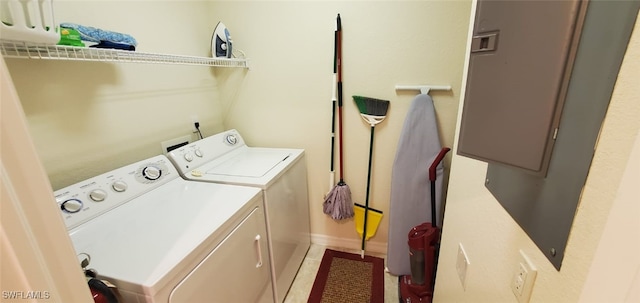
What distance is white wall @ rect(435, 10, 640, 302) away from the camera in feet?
1.10

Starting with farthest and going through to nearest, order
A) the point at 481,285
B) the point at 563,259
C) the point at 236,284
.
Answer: the point at 236,284, the point at 481,285, the point at 563,259

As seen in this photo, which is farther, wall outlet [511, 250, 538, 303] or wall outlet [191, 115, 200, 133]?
wall outlet [191, 115, 200, 133]

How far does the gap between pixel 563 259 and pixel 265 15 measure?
79.5 inches

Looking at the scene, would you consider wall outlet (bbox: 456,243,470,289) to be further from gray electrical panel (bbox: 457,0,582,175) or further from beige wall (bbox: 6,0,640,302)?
gray electrical panel (bbox: 457,0,582,175)

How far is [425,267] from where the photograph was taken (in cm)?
153

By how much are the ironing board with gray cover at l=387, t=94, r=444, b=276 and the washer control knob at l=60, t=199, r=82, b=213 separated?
5.60ft

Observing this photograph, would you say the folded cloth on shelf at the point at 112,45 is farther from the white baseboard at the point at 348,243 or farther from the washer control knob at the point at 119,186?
the white baseboard at the point at 348,243

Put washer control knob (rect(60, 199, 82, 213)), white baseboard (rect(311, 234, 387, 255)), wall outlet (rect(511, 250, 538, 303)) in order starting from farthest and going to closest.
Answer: white baseboard (rect(311, 234, 387, 255)) < washer control knob (rect(60, 199, 82, 213)) < wall outlet (rect(511, 250, 538, 303))

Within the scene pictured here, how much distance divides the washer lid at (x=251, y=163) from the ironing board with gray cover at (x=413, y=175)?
32.9 inches

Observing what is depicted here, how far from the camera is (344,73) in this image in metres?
1.83

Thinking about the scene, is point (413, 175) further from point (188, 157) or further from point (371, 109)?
point (188, 157)

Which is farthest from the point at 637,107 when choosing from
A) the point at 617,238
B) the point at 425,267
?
the point at 425,267

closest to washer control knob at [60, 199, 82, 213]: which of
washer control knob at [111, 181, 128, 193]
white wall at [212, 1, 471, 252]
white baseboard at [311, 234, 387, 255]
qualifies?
washer control knob at [111, 181, 128, 193]

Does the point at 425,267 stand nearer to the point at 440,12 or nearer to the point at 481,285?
the point at 481,285
